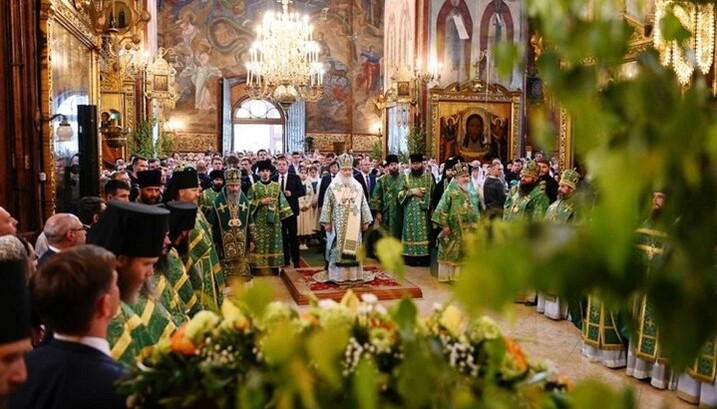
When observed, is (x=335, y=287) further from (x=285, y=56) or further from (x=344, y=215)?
(x=285, y=56)

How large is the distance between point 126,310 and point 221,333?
1.49 metres

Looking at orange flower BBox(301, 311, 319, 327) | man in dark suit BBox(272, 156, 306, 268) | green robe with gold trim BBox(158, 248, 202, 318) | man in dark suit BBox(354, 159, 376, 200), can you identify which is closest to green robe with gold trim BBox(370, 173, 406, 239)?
man in dark suit BBox(354, 159, 376, 200)

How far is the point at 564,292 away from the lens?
2.22 ft

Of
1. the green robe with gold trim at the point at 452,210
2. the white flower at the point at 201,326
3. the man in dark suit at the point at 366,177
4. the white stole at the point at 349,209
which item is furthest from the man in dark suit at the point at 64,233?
the man in dark suit at the point at 366,177

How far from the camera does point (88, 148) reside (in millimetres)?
7684

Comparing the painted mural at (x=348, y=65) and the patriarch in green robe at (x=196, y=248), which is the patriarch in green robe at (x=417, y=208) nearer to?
the patriarch in green robe at (x=196, y=248)

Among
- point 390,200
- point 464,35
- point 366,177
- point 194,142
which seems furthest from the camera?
point 194,142

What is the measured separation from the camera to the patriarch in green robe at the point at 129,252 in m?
2.88

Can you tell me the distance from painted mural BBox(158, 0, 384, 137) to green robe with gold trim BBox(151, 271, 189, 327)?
2593cm

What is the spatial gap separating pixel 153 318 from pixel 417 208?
9.69 m

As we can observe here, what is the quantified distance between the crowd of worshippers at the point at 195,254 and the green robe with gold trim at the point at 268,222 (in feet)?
0.06

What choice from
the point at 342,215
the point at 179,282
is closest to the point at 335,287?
the point at 342,215

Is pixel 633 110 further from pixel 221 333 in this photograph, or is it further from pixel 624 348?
pixel 624 348

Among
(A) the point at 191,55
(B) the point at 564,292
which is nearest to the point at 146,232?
(B) the point at 564,292
